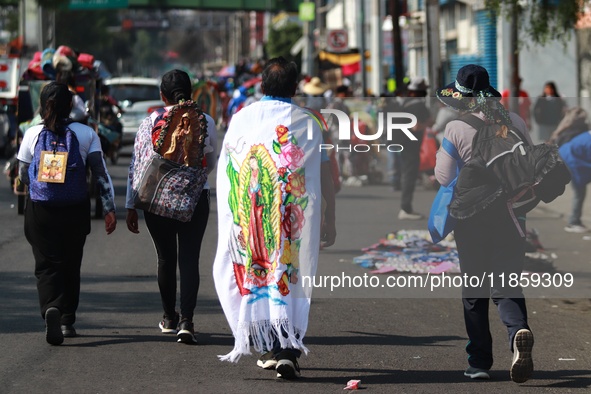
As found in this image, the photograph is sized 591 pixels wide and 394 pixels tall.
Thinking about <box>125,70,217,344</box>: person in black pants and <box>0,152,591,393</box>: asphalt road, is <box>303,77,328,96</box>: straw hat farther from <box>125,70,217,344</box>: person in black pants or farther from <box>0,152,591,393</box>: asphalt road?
<box>125,70,217,344</box>: person in black pants

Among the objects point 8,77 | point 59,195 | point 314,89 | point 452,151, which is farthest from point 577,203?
point 8,77

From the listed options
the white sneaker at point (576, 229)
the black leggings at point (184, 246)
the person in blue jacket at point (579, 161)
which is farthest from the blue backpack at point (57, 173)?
the white sneaker at point (576, 229)

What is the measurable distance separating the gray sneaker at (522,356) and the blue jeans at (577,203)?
3.26 meters

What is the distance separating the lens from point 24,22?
36.5 metres

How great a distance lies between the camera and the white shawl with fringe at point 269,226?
22.3ft

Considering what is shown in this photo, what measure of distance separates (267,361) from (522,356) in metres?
1.44

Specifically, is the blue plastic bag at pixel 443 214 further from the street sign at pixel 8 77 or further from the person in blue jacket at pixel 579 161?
the street sign at pixel 8 77

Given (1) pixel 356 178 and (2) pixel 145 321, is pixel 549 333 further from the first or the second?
(2) pixel 145 321

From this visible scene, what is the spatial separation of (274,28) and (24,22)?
38170mm

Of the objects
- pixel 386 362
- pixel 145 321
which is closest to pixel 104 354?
pixel 145 321

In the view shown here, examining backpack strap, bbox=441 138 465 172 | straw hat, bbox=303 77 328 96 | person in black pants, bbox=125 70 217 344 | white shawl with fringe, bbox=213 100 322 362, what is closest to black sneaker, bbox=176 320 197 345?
person in black pants, bbox=125 70 217 344

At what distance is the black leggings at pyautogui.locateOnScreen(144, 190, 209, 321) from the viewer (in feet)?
25.8

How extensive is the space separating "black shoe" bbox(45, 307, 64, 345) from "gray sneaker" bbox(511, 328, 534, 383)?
281cm

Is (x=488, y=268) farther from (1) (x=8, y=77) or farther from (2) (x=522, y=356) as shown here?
(1) (x=8, y=77)
